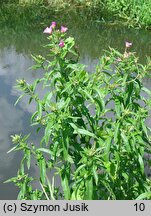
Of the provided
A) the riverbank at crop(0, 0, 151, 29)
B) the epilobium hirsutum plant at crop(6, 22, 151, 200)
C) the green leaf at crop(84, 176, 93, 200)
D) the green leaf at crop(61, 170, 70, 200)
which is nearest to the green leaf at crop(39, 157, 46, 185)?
the epilobium hirsutum plant at crop(6, 22, 151, 200)

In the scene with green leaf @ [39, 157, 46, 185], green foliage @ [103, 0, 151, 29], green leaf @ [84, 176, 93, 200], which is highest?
green foliage @ [103, 0, 151, 29]

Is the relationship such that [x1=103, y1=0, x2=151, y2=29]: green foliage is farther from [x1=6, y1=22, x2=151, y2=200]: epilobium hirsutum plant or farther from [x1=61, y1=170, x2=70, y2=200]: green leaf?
[x1=61, y1=170, x2=70, y2=200]: green leaf

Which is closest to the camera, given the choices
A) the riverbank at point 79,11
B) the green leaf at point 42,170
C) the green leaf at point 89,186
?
the green leaf at point 89,186

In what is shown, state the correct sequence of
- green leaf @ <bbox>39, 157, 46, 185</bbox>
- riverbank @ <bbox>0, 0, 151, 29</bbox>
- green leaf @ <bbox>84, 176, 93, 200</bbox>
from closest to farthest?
green leaf @ <bbox>84, 176, 93, 200</bbox>
green leaf @ <bbox>39, 157, 46, 185</bbox>
riverbank @ <bbox>0, 0, 151, 29</bbox>

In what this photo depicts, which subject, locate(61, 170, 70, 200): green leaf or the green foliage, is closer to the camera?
locate(61, 170, 70, 200): green leaf

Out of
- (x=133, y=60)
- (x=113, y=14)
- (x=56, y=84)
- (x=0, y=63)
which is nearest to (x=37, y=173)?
(x=56, y=84)

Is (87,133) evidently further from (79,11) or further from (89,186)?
(79,11)

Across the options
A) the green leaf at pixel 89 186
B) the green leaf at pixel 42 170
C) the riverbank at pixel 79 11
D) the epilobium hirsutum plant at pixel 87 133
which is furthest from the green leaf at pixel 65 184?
the riverbank at pixel 79 11

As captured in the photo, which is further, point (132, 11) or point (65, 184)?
point (132, 11)

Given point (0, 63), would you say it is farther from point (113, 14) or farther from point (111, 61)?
point (111, 61)

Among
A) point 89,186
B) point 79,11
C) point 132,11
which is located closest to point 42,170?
point 89,186

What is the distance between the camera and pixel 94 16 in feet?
35.5

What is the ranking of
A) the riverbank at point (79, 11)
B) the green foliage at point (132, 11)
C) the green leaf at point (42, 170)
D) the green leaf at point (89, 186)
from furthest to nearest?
the riverbank at point (79, 11), the green foliage at point (132, 11), the green leaf at point (42, 170), the green leaf at point (89, 186)

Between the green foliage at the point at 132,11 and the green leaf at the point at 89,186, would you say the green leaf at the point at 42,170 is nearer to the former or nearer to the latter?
the green leaf at the point at 89,186
